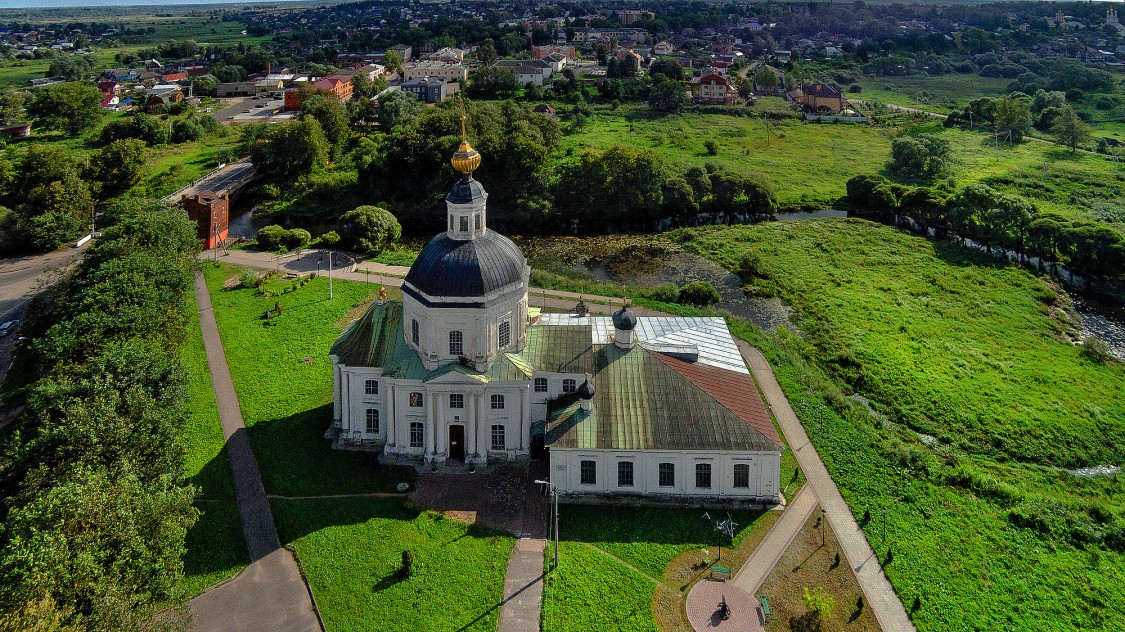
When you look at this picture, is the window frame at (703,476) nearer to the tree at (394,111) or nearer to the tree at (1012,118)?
the tree at (394,111)

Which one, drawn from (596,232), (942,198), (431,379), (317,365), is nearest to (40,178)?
(317,365)

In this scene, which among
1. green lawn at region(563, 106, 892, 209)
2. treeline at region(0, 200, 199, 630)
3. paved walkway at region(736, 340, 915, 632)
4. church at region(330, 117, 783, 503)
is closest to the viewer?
treeline at region(0, 200, 199, 630)

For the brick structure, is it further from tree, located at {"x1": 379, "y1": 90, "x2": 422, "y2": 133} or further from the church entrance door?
the church entrance door

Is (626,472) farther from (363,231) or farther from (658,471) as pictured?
(363,231)

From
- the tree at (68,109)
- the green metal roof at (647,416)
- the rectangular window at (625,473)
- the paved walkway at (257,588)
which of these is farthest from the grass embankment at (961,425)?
the tree at (68,109)

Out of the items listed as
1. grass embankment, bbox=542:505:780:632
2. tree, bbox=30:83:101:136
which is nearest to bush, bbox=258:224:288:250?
grass embankment, bbox=542:505:780:632

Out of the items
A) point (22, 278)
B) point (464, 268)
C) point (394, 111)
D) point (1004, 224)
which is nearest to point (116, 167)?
point (22, 278)
